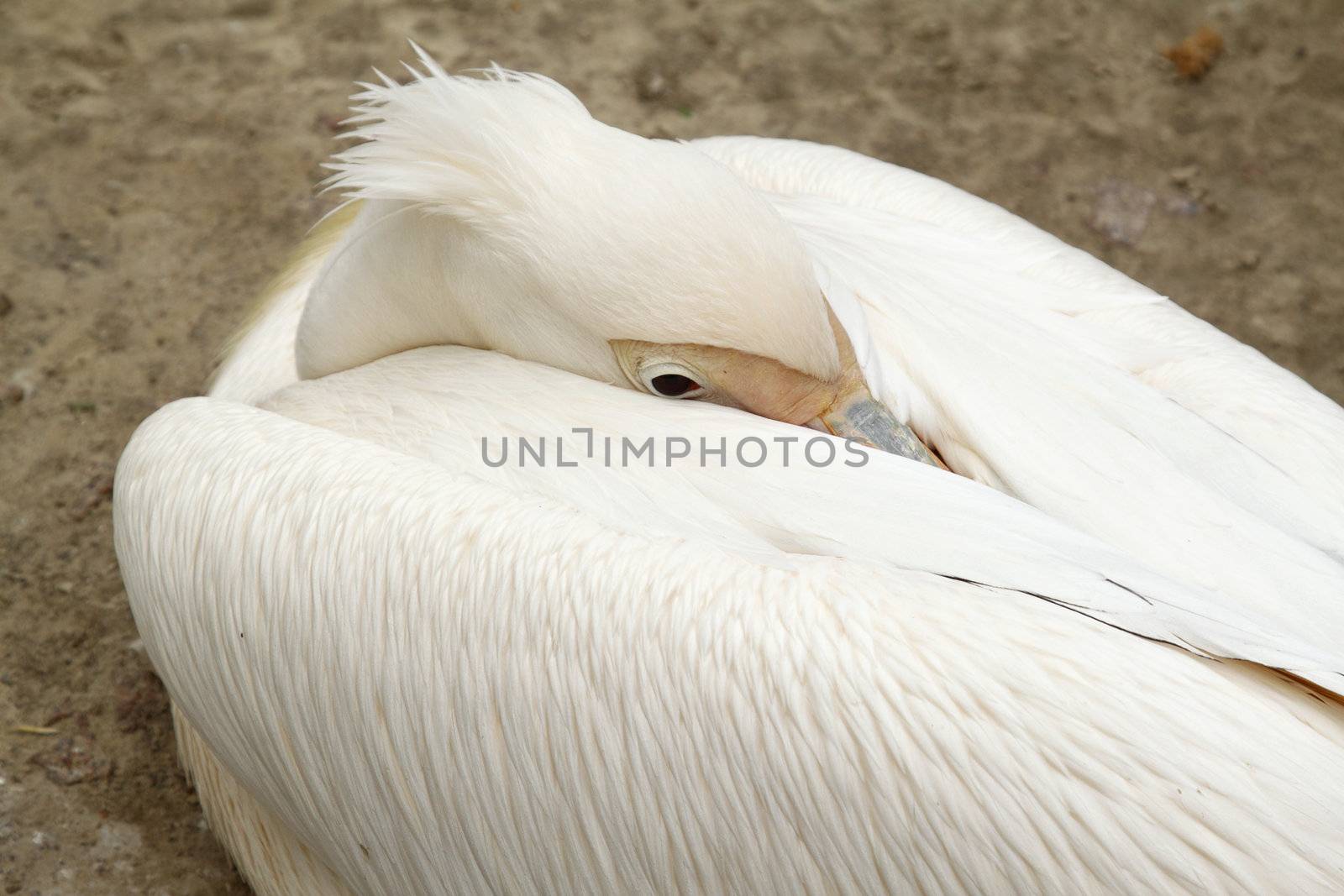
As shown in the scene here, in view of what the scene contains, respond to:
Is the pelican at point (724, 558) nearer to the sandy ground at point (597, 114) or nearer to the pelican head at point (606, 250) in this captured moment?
the pelican head at point (606, 250)

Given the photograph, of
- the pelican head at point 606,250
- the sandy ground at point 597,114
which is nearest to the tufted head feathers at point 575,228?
the pelican head at point 606,250

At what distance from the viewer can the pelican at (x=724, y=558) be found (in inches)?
41.5

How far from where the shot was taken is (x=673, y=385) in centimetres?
149

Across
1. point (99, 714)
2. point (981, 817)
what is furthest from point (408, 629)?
point (99, 714)

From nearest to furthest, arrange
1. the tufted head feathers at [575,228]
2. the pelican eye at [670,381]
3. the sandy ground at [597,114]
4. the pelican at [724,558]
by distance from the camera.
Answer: the pelican at [724,558], the tufted head feathers at [575,228], the pelican eye at [670,381], the sandy ground at [597,114]

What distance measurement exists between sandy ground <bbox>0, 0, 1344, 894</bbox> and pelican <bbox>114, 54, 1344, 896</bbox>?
999 millimetres

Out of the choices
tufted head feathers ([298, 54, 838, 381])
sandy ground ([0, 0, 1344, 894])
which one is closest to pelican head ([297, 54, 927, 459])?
tufted head feathers ([298, 54, 838, 381])

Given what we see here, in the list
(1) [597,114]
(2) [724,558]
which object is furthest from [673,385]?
(1) [597,114]

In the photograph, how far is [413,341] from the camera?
175cm

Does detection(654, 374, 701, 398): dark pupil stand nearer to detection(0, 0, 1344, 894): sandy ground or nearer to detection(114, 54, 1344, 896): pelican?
detection(114, 54, 1344, 896): pelican

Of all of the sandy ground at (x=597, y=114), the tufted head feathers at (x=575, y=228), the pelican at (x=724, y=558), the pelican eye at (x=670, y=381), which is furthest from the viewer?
the sandy ground at (x=597, y=114)

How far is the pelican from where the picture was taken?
41.5 inches

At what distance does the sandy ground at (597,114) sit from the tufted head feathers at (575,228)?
3.86ft

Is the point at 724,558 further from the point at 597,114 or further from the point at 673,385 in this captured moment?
the point at 597,114
